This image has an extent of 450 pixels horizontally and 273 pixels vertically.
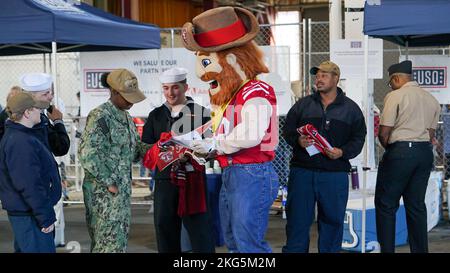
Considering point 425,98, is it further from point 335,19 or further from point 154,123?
point 335,19

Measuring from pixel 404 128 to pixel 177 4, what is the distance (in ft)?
54.4

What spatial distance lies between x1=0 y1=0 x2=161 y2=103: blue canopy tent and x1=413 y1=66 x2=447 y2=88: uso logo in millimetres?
3431

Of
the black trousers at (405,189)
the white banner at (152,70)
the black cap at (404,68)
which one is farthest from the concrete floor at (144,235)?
the black cap at (404,68)

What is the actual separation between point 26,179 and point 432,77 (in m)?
6.15

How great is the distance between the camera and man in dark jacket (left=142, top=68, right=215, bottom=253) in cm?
693

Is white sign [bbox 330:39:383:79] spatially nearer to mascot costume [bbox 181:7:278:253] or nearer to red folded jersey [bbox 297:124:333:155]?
red folded jersey [bbox 297:124:333:155]

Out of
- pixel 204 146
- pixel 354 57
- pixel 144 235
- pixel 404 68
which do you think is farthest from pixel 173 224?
pixel 354 57

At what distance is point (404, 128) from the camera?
24.3ft

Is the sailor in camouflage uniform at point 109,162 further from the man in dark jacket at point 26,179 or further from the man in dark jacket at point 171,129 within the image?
the man in dark jacket at point 171,129

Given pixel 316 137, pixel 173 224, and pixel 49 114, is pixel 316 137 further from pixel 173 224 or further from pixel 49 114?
pixel 49 114

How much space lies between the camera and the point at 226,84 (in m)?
5.38

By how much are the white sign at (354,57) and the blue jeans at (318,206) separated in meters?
3.19

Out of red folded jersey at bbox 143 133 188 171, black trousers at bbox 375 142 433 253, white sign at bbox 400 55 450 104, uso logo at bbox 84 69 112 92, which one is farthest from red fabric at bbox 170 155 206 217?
white sign at bbox 400 55 450 104
